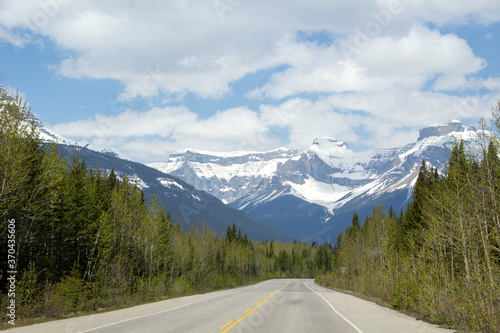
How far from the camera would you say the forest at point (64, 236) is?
1755 cm

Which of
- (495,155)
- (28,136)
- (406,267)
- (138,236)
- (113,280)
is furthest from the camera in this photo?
(138,236)

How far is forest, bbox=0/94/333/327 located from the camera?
57.6 ft

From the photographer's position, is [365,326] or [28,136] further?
[28,136]

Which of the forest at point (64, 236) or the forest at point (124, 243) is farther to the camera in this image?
the forest at point (64, 236)

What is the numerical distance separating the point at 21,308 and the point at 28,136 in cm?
759

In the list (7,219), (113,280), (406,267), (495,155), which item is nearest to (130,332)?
(7,219)

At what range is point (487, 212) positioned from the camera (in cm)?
1444

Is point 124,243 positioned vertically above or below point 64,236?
below

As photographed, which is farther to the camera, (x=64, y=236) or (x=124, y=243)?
(x=124, y=243)

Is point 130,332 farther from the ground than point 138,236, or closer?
closer

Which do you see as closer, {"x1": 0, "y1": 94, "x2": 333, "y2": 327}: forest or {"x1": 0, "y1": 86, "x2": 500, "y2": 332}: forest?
{"x1": 0, "y1": 86, "x2": 500, "y2": 332}: forest

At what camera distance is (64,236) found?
88.1 ft

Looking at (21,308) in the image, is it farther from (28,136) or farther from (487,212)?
(487,212)

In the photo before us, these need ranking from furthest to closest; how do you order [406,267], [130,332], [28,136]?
[406,267]
[28,136]
[130,332]
